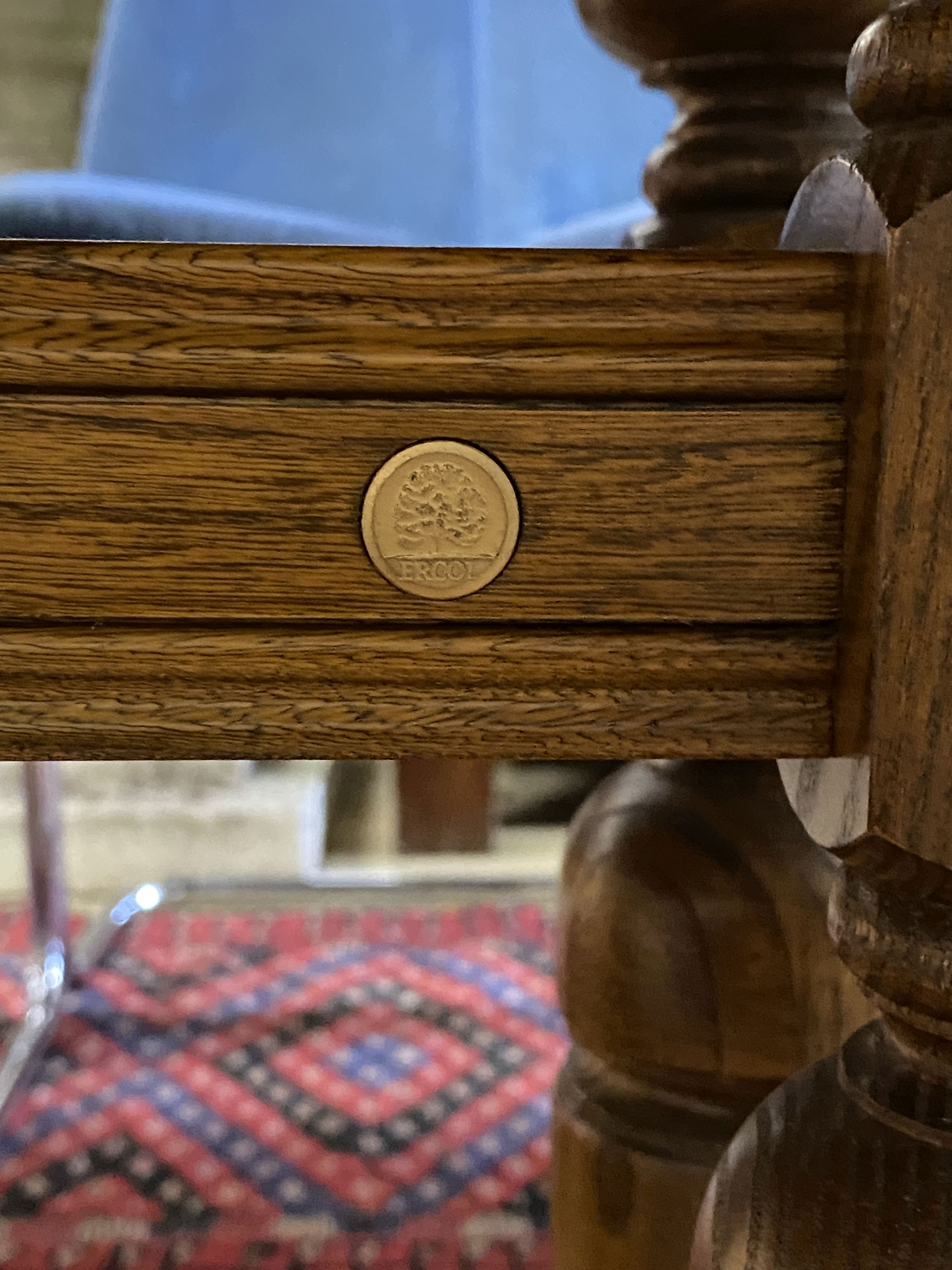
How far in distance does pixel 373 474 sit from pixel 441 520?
2 centimetres

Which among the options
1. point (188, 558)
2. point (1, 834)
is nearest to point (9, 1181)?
point (1, 834)

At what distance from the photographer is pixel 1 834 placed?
1403 millimetres

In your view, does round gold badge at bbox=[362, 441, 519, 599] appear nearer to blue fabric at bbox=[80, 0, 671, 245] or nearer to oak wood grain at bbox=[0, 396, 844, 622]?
oak wood grain at bbox=[0, 396, 844, 622]

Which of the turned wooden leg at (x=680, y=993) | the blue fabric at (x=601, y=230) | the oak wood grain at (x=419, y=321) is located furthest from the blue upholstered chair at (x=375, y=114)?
the oak wood grain at (x=419, y=321)

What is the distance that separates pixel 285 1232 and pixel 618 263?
2.33 ft

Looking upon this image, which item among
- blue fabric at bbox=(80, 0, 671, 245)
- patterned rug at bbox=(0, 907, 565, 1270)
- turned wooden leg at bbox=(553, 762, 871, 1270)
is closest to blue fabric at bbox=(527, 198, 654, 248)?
blue fabric at bbox=(80, 0, 671, 245)

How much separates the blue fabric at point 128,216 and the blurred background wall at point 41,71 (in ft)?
3.05

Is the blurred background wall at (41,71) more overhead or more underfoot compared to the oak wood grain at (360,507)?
more overhead

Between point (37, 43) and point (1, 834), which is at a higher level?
point (37, 43)

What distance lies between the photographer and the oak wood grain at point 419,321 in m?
0.26

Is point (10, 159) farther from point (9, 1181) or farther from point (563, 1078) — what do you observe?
point (563, 1078)

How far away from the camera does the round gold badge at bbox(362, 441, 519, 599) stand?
274 mm

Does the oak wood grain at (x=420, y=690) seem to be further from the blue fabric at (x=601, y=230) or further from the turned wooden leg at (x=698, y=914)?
the blue fabric at (x=601, y=230)

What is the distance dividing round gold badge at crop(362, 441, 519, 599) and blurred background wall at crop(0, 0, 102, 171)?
54.9 inches
